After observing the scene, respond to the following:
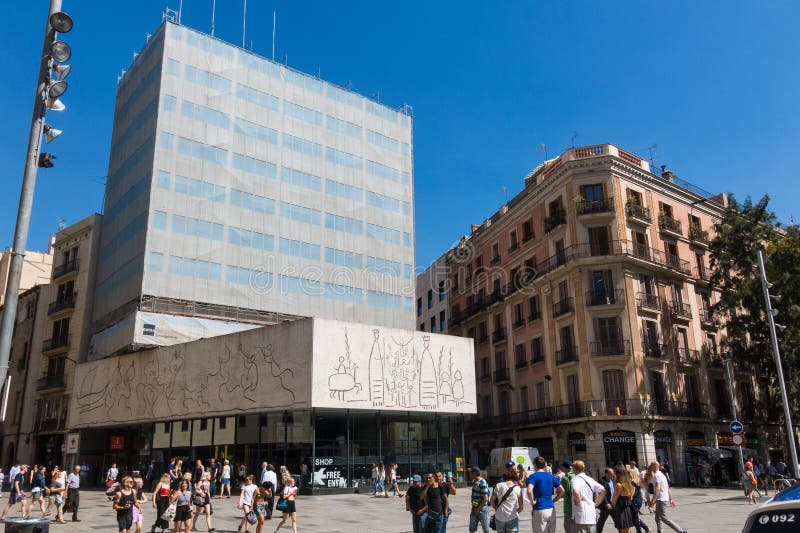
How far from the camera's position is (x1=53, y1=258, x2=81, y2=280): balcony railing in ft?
161

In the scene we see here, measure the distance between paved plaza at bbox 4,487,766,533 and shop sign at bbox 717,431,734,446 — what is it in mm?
12616

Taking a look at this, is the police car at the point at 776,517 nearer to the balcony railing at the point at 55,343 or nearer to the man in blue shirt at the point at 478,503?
the man in blue shirt at the point at 478,503

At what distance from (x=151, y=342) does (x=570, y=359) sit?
1029 inches

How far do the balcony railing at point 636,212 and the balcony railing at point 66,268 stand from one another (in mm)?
39774

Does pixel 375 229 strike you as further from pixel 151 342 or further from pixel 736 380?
pixel 736 380

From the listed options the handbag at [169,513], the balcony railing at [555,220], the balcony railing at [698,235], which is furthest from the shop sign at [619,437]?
the handbag at [169,513]

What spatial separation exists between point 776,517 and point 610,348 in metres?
38.5

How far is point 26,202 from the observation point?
31.3 ft

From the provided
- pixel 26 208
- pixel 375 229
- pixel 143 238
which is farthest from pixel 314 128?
pixel 26 208

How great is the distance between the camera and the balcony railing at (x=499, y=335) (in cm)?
5047

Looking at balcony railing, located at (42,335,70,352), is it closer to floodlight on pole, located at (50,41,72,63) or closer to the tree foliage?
floodlight on pole, located at (50,41,72,63)

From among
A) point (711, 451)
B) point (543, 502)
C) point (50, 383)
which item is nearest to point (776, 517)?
point (543, 502)

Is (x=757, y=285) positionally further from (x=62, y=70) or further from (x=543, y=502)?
(x=62, y=70)

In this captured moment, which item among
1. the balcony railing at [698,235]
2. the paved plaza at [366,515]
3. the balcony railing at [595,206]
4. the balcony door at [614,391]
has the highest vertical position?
the balcony railing at [595,206]
